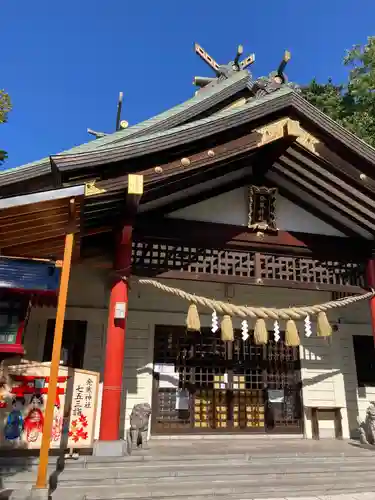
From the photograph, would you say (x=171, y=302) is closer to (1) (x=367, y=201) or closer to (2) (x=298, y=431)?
(2) (x=298, y=431)

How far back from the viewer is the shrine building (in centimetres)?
747

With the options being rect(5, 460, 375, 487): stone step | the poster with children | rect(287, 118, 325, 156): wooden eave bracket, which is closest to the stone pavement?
rect(5, 460, 375, 487): stone step

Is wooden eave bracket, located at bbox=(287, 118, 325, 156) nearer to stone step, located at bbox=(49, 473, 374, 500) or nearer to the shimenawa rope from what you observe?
the shimenawa rope

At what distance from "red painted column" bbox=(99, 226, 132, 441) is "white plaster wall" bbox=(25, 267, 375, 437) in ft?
7.10

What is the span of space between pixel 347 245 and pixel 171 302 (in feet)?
15.5

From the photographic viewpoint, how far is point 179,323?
10.4 meters

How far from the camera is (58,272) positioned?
725cm

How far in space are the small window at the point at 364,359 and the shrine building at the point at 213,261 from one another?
33mm

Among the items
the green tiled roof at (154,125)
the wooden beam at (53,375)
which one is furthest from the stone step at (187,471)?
the green tiled roof at (154,125)

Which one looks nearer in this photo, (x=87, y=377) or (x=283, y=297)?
(x=87, y=377)

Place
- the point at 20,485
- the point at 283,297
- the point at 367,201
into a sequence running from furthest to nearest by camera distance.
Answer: the point at 283,297, the point at 367,201, the point at 20,485

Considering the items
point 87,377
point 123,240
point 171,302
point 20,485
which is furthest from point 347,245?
point 20,485

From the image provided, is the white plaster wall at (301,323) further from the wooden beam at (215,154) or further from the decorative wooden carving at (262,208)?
the wooden beam at (215,154)

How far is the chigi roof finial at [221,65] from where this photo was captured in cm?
1563
